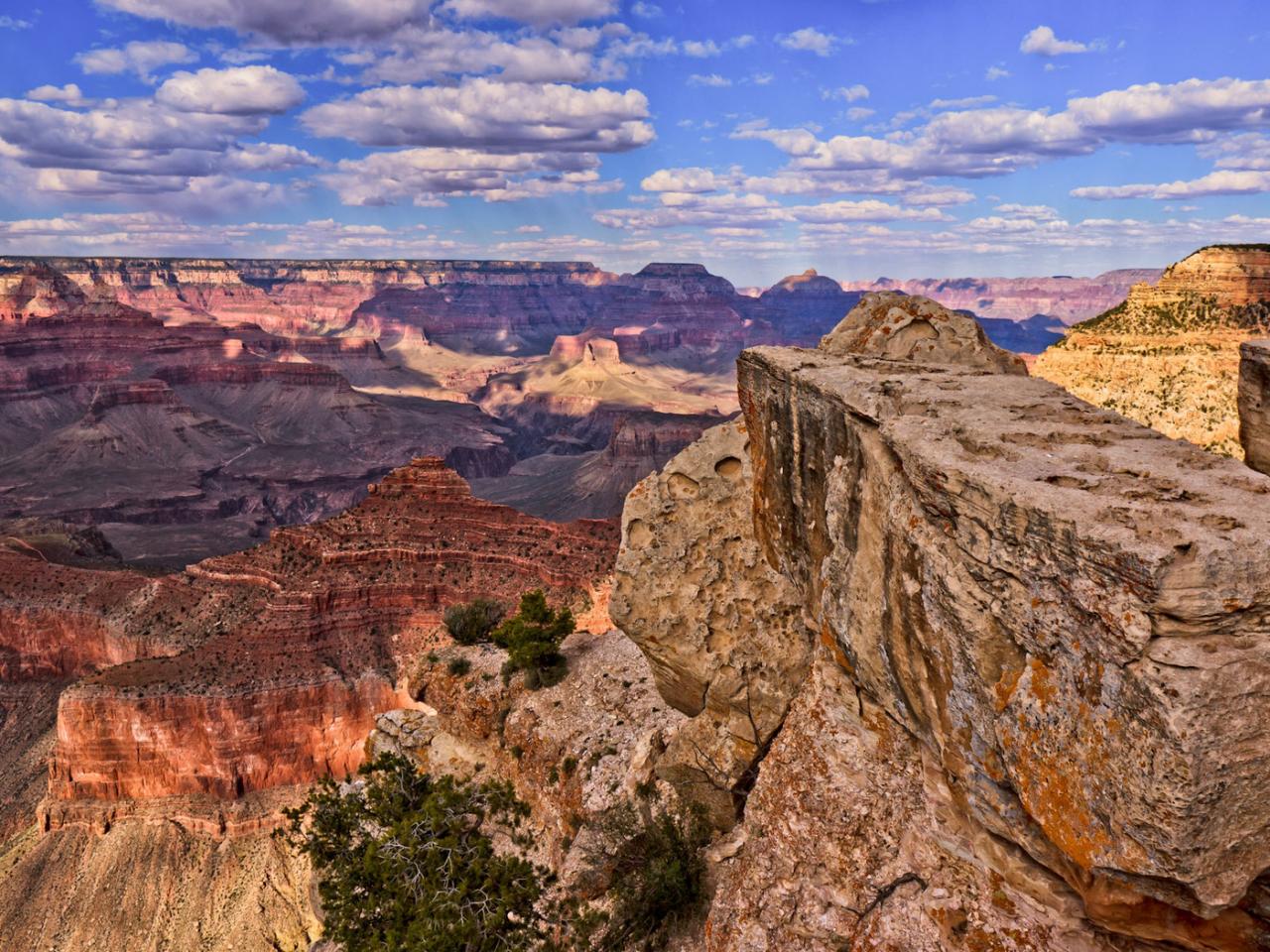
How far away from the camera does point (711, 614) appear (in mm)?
15125

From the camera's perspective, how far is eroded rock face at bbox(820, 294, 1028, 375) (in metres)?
14.4

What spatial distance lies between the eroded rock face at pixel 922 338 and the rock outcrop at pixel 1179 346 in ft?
122

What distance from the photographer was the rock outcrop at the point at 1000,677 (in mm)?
6645

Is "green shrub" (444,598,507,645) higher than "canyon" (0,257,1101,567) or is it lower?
higher

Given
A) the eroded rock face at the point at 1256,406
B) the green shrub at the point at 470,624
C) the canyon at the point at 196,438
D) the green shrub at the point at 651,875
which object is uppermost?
the eroded rock face at the point at 1256,406

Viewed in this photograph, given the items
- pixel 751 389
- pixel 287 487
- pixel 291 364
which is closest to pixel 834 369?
pixel 751 389

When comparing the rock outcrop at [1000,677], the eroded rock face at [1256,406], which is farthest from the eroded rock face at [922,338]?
the eroded rock face at [1256,406]

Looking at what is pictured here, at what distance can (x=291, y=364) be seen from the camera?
185500 millimetres

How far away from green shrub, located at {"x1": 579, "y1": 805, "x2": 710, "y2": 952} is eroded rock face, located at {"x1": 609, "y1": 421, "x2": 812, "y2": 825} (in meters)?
0.66

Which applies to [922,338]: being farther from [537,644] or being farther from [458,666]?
[458,666]

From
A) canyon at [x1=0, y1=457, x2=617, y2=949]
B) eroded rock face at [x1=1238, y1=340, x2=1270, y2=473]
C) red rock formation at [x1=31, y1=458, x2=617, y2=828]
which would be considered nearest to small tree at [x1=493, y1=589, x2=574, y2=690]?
canyon at [x1=0, y1=457, x2=617, y2=949]

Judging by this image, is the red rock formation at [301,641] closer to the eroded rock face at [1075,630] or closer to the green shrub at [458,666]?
the green shrub at [458,666]

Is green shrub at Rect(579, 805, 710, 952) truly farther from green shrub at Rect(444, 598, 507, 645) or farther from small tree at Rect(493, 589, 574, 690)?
green shrub at Rect(444, 598, 507, 645)

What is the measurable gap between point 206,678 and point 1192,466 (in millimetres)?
45531
